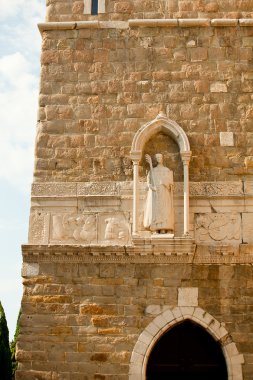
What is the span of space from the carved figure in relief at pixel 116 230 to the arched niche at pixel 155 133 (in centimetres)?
23

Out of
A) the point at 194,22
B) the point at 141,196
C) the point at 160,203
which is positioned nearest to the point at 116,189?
the point at 141,196

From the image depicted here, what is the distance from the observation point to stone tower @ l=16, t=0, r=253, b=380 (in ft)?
26.9

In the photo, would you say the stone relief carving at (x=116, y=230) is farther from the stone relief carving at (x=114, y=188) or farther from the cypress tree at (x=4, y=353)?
the cypress tree at (x=4, y=353)

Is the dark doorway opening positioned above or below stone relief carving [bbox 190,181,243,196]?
below

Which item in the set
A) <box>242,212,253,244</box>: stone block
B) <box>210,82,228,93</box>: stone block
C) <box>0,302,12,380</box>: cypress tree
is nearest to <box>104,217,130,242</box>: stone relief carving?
<box>242,212,253,244</box>: stone block

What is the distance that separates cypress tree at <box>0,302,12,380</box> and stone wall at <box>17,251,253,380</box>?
5.61 m

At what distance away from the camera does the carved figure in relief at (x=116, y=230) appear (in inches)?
339

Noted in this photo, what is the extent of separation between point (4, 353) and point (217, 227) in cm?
745

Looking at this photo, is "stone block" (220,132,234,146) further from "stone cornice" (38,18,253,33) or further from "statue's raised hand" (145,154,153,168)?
"stone cornice" (38,18,253,33)

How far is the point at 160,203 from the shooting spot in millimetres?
8461

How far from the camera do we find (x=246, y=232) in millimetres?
8586

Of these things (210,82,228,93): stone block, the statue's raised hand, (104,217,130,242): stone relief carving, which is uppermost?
(210,82,228,93): stone block

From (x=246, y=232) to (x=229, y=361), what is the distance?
6.04ft

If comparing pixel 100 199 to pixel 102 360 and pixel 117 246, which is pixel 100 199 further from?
pixel 102 360
